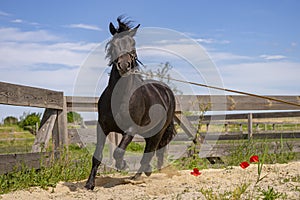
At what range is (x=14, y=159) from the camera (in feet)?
17.1

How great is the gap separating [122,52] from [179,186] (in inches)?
75.2

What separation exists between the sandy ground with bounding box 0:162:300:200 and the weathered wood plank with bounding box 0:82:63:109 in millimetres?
1113

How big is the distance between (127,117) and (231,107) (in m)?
3.08

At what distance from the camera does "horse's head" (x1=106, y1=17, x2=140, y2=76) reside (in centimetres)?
547

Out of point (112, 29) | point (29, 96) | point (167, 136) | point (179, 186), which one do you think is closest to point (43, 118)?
point (29, 96)

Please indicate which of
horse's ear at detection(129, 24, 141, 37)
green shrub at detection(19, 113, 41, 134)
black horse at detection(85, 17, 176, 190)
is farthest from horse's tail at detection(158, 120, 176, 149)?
green shrub at detection(19, 113, 41, 134)

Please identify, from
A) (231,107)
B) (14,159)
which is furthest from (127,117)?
(231,107)

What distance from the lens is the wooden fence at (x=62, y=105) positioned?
16.9ft

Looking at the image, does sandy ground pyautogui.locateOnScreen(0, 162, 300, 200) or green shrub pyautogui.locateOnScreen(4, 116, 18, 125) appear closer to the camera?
sandy ground pyautogui.locateOnScreen(0, 162, 300, 200)

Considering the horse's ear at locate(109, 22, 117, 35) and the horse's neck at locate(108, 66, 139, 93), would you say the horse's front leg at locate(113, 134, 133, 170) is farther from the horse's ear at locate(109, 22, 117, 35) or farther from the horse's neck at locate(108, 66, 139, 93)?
the horse's ear at locate(109, 22, 117, 35)

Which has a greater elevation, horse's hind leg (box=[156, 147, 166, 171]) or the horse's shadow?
horse's hind leg (box=[156, 147, 166, 171])

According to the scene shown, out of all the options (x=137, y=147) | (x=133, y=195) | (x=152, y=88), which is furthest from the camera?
(x=137, y=147)

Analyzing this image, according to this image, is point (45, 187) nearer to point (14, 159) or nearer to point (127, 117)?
point (14, 159)

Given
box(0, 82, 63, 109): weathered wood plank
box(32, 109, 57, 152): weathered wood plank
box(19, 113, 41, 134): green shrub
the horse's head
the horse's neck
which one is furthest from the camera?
box(19, 113, 41, 134): green shrub
